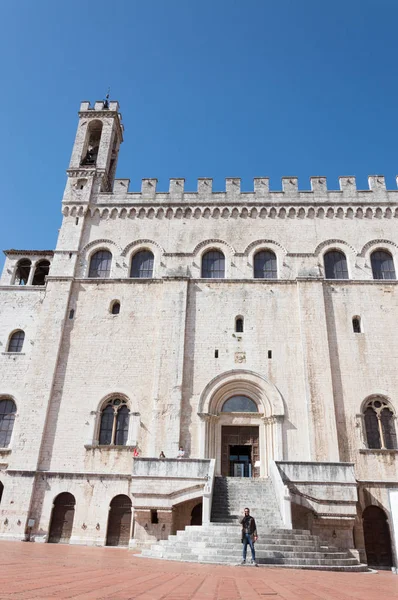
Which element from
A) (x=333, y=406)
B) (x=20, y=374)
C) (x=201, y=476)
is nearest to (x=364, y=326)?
(x=333, y=406)

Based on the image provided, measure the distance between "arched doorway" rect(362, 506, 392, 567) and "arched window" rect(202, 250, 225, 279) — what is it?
13.9 metres

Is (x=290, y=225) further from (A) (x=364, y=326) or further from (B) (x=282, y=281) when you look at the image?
(A) (x=364, y=326)

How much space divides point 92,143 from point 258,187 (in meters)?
12.7

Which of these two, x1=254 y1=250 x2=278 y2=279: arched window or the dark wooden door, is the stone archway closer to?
the dark wooden door

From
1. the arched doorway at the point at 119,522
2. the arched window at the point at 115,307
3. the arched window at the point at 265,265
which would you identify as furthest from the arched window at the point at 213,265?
the arched doorway at the point at 119,522

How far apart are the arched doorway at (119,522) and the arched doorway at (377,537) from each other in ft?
34.1

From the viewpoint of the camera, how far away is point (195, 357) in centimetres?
2242

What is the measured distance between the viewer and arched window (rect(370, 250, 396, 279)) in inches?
960

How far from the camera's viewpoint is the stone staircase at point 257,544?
12.4 metres

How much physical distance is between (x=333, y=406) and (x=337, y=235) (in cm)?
1023

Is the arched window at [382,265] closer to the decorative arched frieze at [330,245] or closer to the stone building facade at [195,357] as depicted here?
the stone building facade at [195,357]

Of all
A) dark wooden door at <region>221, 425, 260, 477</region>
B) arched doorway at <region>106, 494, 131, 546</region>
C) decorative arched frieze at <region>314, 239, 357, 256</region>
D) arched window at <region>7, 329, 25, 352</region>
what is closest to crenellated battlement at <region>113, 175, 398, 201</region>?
decorative arched frieze at <region>314, 239, 357, 256</region>

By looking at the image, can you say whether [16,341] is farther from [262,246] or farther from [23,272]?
[262,246]

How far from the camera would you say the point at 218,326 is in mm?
23125
